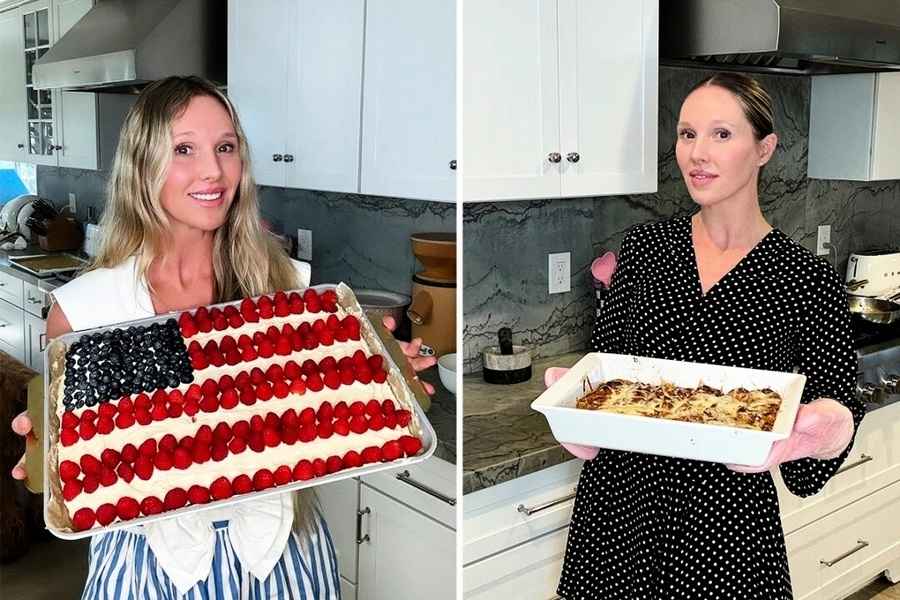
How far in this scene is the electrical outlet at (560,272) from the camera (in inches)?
78.2

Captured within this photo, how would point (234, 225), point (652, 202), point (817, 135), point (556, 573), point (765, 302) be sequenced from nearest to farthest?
point (234, 225), point (765, 302), point (556, 573), point (652, 202), point (817, 135)

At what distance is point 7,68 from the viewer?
95 cm

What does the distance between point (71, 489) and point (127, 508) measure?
6 cm

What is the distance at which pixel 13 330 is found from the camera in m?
0.98

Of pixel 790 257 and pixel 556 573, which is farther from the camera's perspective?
pixel 556 573

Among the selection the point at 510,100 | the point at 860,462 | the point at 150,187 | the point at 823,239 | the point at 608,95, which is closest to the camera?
the point at 150,187

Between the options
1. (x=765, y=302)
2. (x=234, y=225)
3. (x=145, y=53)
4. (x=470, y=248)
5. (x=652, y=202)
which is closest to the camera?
(x=145, y=53)

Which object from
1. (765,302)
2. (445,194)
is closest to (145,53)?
(445,194)

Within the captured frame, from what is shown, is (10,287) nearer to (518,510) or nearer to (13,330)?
(13,330)

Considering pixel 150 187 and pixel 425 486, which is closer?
pixel 150 187

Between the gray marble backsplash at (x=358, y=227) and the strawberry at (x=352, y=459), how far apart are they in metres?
0.32

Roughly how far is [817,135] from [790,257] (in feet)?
3.85

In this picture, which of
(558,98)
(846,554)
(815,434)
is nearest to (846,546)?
(846,554)

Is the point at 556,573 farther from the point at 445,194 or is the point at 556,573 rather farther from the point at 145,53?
the point at 145,53
